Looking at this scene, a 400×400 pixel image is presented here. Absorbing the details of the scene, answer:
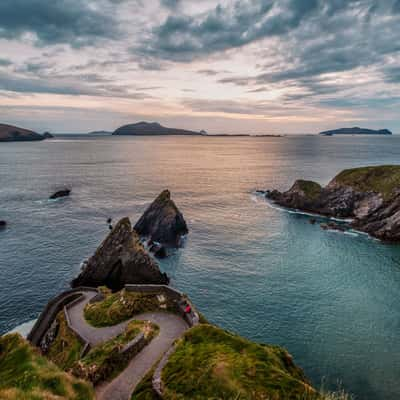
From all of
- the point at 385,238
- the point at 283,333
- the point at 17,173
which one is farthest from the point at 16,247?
the point at 17,173

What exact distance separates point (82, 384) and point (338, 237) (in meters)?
62.2

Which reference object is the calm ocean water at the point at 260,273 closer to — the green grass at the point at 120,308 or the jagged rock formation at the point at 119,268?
the jagged rock formation at the point at 119,268

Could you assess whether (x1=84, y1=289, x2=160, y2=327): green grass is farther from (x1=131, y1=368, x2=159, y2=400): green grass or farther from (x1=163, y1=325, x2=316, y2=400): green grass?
(x1=131, y1=368, x2=159, y2=400): green grass

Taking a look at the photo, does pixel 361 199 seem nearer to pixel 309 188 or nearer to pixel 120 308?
pixel 309 188

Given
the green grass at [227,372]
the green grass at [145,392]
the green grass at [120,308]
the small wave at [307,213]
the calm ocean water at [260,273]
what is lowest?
the calm ocean water at [260,273]

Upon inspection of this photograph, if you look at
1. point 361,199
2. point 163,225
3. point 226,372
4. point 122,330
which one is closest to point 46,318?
point 122,330

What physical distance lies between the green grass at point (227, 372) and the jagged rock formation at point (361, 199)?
58.7 meters

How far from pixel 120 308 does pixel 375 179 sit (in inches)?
3150

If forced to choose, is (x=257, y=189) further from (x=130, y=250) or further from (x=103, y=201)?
(x=130, y=250)

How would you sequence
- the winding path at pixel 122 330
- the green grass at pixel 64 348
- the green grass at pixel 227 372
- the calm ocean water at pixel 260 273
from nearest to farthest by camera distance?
1. the green grass at pixel 227 372
2. the winding path at pixel 122 330
3. the green grass at pixel 64 348
4. the calm ocean water at pixel 260 273

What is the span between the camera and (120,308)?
30.7 metres

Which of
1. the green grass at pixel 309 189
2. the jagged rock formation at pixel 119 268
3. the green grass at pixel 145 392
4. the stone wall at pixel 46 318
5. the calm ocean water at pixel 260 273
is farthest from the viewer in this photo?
the green grass at pixel 309 189

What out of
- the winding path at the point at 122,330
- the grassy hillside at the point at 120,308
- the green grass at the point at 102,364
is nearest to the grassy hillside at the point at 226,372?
the winding path at the point at 122,330

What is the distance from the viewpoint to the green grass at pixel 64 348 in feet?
87.1
